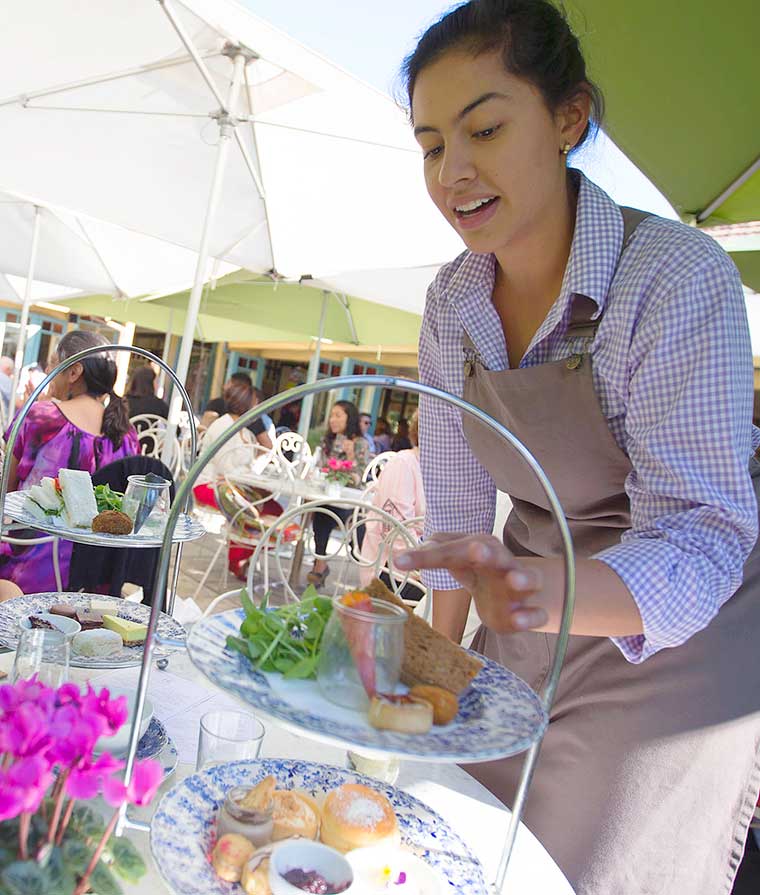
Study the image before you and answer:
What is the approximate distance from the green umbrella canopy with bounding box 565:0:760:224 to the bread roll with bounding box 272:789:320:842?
1768 millimetres

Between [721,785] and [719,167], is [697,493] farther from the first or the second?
[719,167]

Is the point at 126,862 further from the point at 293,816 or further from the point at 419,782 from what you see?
the point at 419,782

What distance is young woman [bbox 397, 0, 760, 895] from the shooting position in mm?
881

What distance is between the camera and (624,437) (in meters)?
1.11

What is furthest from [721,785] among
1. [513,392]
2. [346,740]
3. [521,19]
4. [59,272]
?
[59,272]

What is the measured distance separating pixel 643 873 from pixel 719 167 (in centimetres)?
257

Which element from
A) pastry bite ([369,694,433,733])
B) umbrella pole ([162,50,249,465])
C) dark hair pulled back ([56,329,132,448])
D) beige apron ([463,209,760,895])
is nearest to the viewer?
pastry bite ([369,694,433,733])

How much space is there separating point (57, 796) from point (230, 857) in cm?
23

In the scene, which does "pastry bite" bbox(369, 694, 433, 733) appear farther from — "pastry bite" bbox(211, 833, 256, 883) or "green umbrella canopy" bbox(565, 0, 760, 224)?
"green umbrella canopy" bbox(565, 0, 760, 224)

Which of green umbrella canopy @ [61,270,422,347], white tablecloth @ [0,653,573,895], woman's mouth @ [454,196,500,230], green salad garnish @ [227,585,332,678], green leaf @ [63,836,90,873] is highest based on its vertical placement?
green umbrella canopy @ [61,270,422,347]

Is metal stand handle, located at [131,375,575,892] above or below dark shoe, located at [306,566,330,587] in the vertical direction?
above

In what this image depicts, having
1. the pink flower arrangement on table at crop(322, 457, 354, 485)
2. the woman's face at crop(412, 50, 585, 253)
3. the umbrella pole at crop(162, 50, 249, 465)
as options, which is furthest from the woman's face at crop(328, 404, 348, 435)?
the woman's face at crop(412, 50, 585, 253)

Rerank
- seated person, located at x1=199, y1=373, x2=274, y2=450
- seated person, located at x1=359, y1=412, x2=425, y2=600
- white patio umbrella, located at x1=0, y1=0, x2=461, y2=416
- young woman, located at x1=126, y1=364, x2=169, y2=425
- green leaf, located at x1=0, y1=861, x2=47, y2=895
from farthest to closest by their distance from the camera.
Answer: young woman, located at x1=126, y1=364, x2=169, y2=425
seated person, located at x1=199, y1=373, x2=274, y2=450
seated person, located at x1=359, y1=412, x2=425, y2=600
white patio umbrella, located at x1=0, y1=0, x2=461, y2=416
green leaf, located at x1=0, y1=861, x2=47, y2=895

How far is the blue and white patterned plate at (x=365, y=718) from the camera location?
0.64 metres
